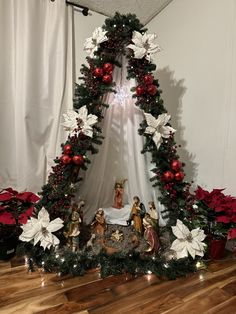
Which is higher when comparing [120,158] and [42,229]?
[120,158]

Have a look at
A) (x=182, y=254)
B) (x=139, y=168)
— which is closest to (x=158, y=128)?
(x=139, y=168)

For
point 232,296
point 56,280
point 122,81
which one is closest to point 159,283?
point 232,296

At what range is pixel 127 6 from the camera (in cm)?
250

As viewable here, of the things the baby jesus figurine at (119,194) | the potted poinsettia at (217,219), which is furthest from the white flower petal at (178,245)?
the baby jesus figurine at (119,194)

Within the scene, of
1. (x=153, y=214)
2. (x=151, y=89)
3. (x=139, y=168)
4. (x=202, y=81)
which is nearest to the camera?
(x=151, y=89)

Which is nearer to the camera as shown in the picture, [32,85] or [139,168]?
[139,168]

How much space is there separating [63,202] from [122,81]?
97 cm

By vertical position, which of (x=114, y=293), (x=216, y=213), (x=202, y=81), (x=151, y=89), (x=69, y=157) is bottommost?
(x=114, y=293)

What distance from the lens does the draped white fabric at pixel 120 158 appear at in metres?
2.00

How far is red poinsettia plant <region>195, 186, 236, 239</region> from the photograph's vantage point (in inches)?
72.9

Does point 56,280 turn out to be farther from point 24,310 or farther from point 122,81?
point 122,81

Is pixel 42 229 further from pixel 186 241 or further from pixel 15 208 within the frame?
pixel 186 241

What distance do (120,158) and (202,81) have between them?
101 cm

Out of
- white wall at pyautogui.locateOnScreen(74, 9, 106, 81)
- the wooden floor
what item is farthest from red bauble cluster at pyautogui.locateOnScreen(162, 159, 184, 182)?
white wall at pyautogui.locateOnScreen(74, 9, 106, 81)
